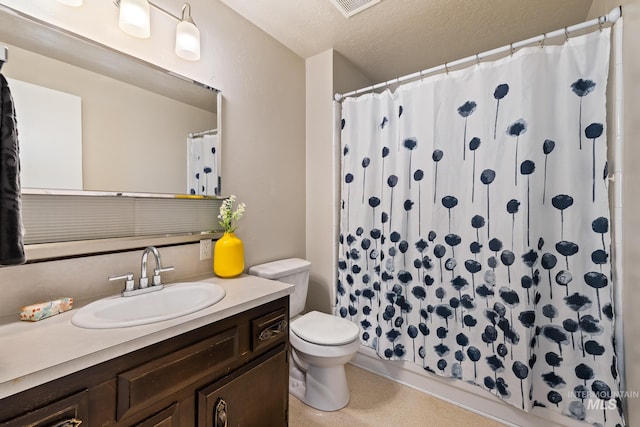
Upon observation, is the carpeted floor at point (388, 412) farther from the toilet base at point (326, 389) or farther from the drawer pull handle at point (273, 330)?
the drawer pull handle at point (273, 330)

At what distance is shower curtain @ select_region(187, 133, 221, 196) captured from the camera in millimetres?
1496

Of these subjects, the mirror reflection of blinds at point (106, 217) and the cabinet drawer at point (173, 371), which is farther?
the mirror reflection of blinds at point (106, 217)

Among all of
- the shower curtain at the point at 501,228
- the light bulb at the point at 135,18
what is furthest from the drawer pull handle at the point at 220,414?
the light bulb at the point at 135,18

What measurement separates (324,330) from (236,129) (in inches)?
53.2

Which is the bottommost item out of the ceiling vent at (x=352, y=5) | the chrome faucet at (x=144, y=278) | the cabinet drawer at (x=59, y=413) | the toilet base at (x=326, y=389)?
the toilet base at (x=326, y=389)

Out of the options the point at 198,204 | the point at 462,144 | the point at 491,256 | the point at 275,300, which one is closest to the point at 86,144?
the point at 198,204

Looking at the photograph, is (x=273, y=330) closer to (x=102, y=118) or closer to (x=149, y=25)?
(x=102, y=118)

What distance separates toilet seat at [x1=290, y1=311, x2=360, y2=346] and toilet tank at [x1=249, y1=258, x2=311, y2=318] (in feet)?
0.39

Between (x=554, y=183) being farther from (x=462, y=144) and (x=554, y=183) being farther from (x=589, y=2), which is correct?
(x=589, y=2)

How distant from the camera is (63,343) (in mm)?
760

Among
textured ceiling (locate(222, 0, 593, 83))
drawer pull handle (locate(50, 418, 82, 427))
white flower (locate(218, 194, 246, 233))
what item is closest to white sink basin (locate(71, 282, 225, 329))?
drawer pull handle (locate(50, 418, 82, 427))

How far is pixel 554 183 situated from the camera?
4.54ft

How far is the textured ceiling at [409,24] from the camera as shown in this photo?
5.50ft

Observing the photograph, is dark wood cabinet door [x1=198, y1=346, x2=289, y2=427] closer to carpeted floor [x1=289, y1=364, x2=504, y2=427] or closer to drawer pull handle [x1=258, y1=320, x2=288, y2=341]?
drawer pull handle [x1=258, y1=320, x2=288, y2=341]
